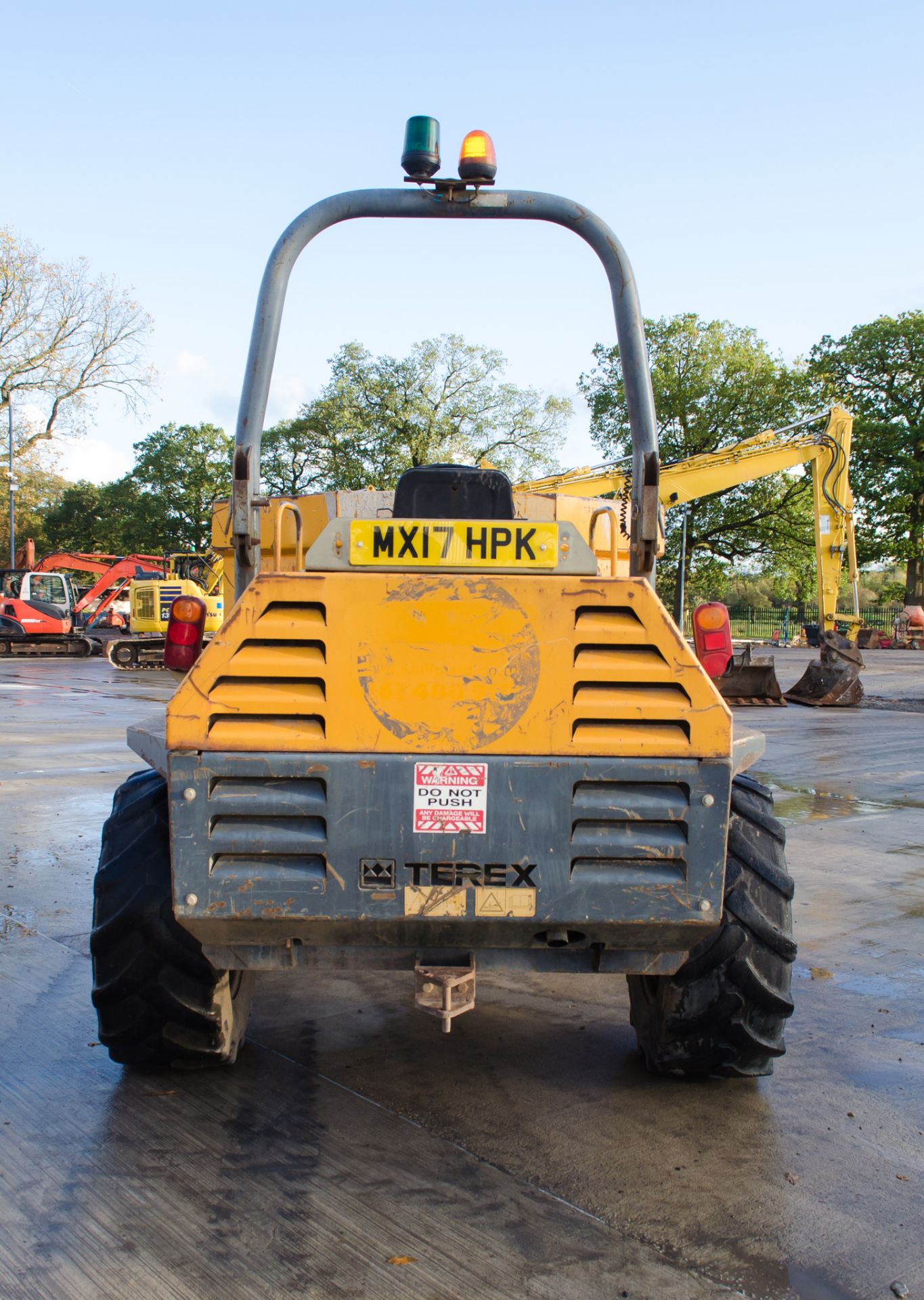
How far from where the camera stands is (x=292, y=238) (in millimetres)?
3730

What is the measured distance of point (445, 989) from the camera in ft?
10.4

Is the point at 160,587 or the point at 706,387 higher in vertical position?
the point at 706,387

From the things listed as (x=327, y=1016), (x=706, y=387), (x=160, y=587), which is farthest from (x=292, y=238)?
(x=706, y=387)

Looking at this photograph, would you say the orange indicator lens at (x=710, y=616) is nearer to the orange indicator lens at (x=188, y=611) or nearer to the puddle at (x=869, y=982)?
the orange indicator lens at (x=188, y=611)

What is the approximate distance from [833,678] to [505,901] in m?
Result: 16.6

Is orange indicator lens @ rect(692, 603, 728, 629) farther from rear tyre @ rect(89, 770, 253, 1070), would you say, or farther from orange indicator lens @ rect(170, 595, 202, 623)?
rear tyre @ rect(89, 770, 253, 1070)

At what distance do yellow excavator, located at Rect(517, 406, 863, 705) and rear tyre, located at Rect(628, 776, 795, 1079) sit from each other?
A: 14.7 m

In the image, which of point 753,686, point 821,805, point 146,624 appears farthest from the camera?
point 146,624

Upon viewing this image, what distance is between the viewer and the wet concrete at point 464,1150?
8.93ft

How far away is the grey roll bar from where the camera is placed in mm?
3562

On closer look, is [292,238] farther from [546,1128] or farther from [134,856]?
[546,1128]

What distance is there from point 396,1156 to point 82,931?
108 inches

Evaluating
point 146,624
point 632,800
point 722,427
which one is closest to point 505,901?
point 632,800

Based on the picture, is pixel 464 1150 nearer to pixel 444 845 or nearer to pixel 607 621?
pixel 444 845
